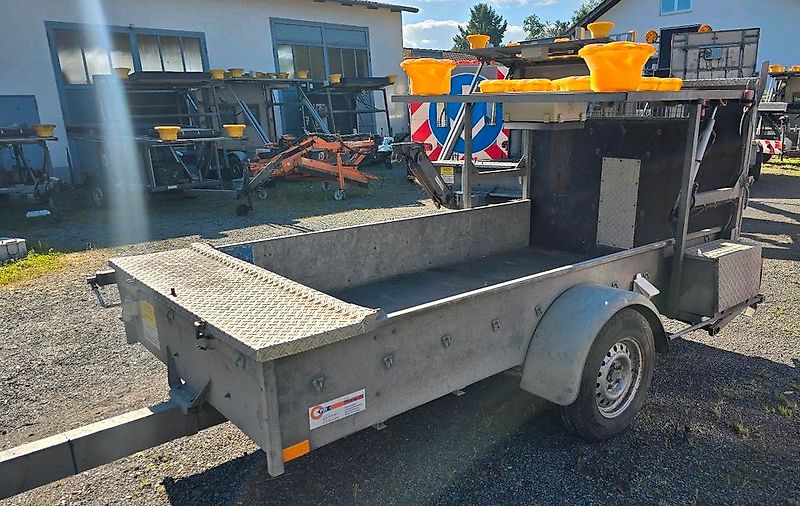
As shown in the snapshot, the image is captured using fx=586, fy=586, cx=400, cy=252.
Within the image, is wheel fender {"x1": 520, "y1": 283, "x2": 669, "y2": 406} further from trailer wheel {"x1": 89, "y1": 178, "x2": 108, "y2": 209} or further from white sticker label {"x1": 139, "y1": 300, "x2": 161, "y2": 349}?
trailer wheel {"x1": 89, "y1": 178, "x2": 108, "y2": 209}

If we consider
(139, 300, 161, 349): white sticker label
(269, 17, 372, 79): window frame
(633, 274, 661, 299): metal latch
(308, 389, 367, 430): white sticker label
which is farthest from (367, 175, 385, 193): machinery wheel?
(308, 389, 367, 430): white sticker label

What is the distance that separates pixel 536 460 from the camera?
296cm

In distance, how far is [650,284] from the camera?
11.4 feet

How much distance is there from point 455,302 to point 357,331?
538mm

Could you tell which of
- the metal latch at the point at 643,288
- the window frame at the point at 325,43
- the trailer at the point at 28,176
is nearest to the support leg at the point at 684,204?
the metal latch at the point at 643,288

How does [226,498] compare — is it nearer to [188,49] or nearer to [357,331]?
[357,331]

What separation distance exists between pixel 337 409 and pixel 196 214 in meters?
8.81

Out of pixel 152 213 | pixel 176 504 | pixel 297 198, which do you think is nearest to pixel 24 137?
pixel 152 213

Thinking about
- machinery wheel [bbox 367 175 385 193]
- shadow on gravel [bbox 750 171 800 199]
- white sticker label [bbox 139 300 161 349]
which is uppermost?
white sticker label [bbox 139 300 161 349]

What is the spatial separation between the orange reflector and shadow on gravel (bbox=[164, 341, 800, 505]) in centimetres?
71

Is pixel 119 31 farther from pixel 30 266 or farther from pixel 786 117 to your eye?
→ pixel 786 117

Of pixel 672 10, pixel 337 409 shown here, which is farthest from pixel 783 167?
pixel 337 409

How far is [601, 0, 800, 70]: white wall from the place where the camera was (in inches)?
860

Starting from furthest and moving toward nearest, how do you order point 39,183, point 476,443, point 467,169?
point 39,183 → point 467,169 → point 476,443
